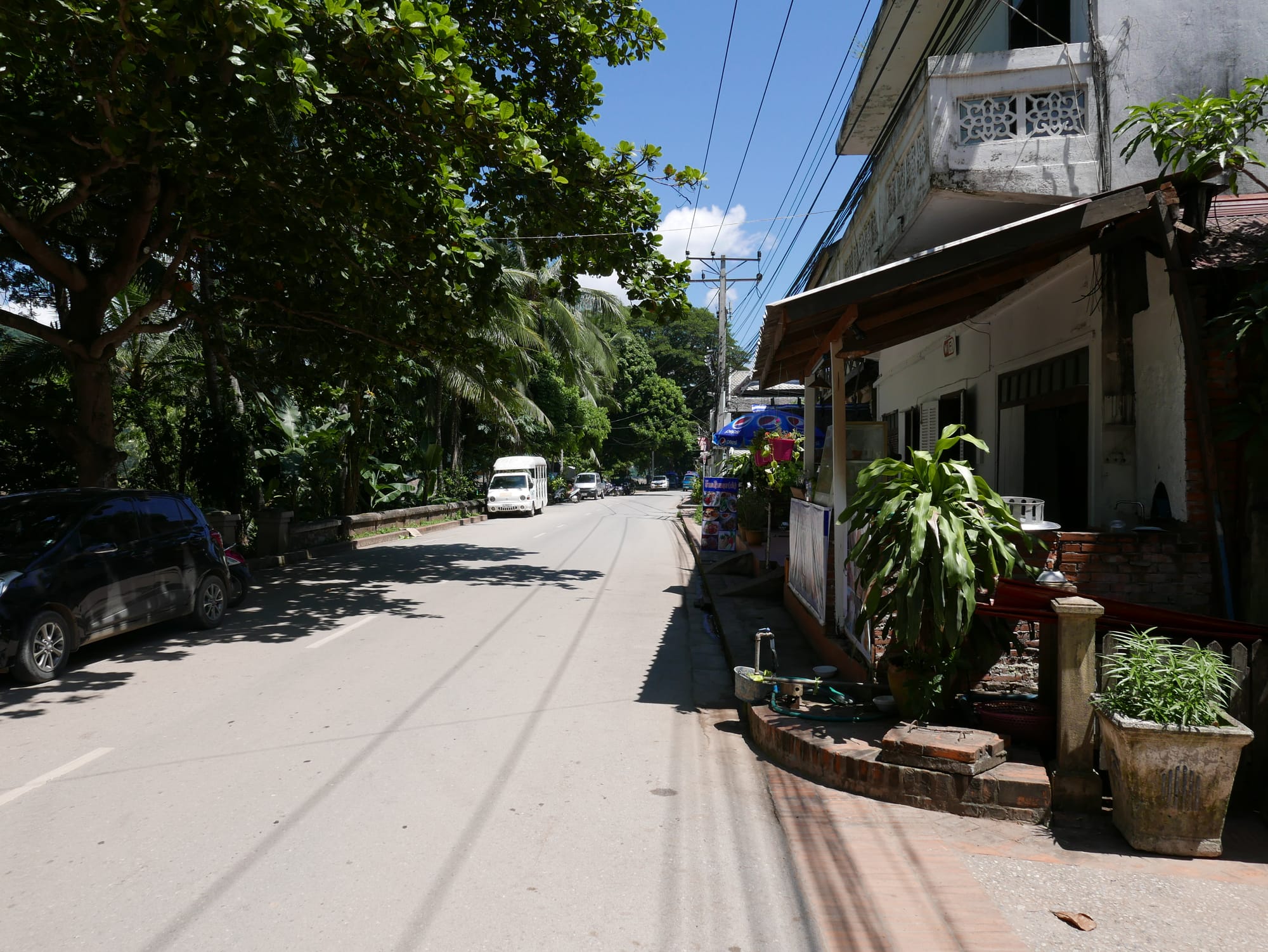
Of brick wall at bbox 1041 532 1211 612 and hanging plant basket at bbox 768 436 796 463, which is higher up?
hanging plant basket at bbox 768 436 796 463

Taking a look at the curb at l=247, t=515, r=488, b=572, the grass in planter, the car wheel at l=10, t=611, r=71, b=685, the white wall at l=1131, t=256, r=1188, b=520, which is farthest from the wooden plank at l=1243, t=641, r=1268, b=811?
the curb at l=247, t=515, r=488, b=572

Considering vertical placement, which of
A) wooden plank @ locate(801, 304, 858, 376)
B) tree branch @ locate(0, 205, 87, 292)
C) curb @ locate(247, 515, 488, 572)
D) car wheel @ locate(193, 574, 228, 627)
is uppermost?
tree branch @ locate(0, 205, 87, 292)

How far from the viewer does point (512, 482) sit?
35.6 metres

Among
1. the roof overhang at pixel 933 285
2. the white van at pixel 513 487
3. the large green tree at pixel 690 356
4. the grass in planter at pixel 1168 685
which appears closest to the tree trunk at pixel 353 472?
the white van at pixel 513 487

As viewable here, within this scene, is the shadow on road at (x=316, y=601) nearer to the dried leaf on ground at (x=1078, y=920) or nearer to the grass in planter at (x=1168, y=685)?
the dried leaf on ground at (x=1078, y=920)

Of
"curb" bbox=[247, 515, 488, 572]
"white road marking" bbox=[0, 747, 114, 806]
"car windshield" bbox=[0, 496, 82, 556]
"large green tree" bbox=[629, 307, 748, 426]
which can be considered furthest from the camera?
"large green tree" bbox=[629, 307, 748, 426]

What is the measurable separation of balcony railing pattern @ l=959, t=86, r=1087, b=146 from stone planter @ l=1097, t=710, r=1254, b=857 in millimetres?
5865

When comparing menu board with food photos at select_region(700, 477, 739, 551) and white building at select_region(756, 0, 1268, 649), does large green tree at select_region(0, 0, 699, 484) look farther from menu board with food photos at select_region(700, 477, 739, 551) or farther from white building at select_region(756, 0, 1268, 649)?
menu board with food photos at select_region(700, 477, 739, 551)

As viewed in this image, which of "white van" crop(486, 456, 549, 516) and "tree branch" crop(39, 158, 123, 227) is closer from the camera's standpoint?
"tree branch" crop(39, 158, 123, 227)

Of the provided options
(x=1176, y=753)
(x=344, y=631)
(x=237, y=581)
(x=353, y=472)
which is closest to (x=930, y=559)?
(x=1176, y=753)

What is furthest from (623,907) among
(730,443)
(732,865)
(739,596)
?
(730,443)

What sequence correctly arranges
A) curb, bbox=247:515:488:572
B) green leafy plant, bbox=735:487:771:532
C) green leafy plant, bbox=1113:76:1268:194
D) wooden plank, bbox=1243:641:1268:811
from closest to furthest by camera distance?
1. wooden plank, bbox=1243:641:1268:811
2. green leafy plant, bbox=1113:76:1268:194
3. green leafy plant, bbox=735:487:771:532
4. curb, bbox=247:515:488:572

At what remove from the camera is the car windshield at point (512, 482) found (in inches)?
1400

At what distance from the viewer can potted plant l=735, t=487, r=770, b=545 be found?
1631 cm
